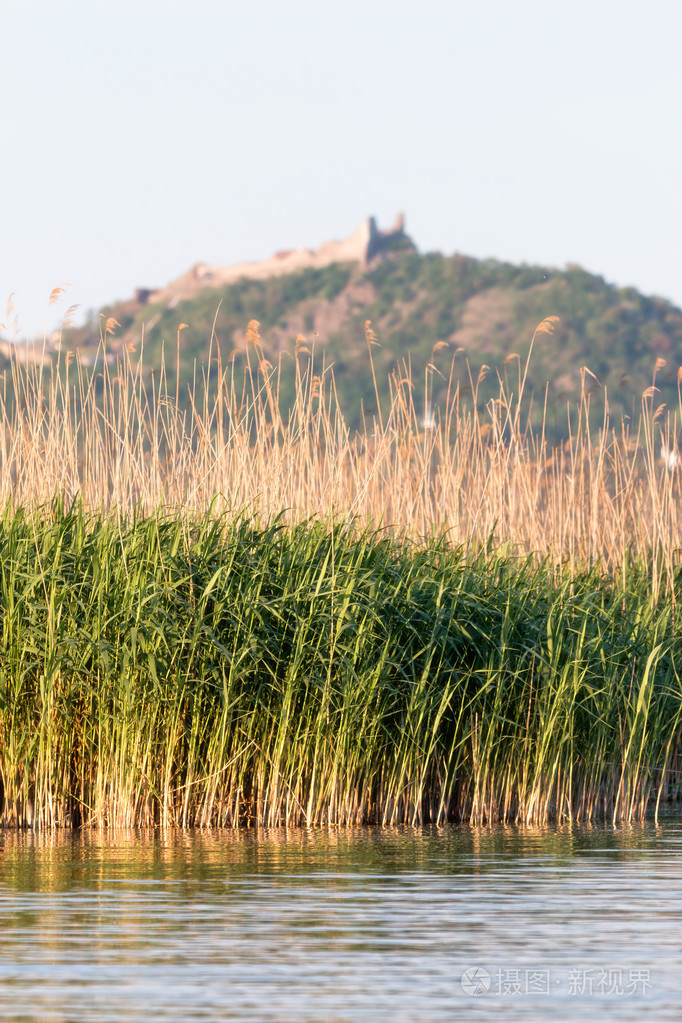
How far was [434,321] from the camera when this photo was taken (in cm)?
6175

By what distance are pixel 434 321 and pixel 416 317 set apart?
3.20ft

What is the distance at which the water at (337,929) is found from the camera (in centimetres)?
355

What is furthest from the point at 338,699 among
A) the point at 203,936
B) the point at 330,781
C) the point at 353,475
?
the point at 203,936

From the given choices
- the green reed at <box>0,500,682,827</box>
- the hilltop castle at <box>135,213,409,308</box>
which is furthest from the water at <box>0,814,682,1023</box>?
the hilltop castle at <box>135,213,409,308</box>

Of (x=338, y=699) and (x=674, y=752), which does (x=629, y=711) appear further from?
(x=338, y=699)

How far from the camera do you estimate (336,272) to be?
68.4m

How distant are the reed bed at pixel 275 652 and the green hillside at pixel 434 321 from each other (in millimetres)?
41490

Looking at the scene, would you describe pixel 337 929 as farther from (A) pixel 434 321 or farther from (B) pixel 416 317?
(B) pixel 416 317

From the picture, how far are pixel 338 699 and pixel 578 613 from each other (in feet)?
5.73

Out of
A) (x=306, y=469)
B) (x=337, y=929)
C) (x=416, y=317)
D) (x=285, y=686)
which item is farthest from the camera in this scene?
(x=416, y=317)

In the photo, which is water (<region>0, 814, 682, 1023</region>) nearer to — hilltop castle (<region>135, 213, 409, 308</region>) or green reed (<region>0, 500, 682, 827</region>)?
green reed (<region>0, 500, 682, 827</region>)

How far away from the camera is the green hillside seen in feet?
181

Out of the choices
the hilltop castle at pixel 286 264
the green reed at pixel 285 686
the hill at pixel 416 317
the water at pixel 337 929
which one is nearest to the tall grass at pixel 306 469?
the green reed at pixel 285 686

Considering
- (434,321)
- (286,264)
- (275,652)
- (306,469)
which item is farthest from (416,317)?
(275,652)
